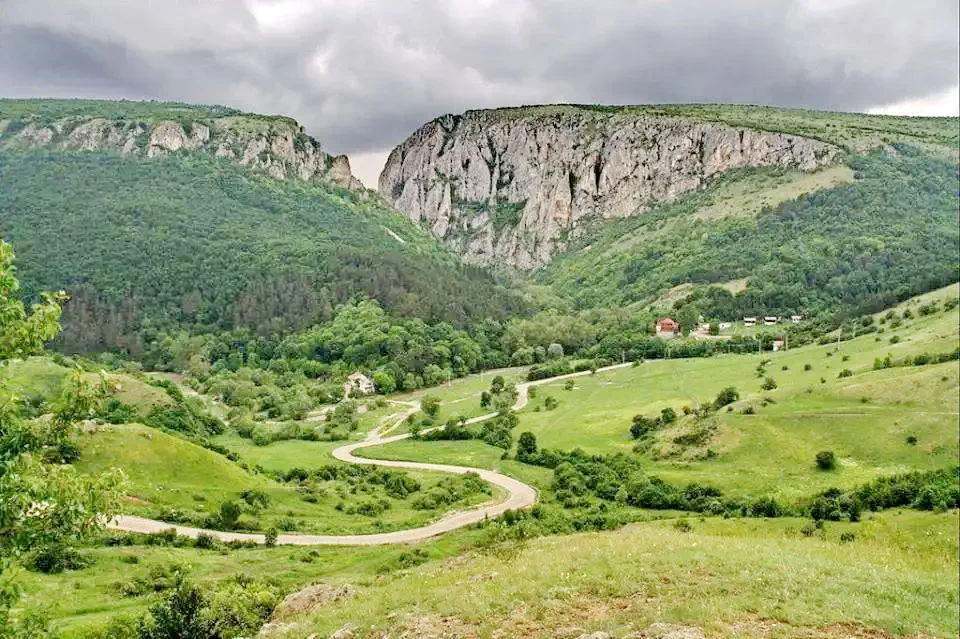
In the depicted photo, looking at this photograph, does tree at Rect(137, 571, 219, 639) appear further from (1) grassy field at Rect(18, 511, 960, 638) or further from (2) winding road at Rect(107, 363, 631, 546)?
(2) winding road at Rect(107, 363, 631, 546)

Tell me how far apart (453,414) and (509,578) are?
98326 millimetres

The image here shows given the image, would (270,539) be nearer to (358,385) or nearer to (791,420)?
(791,420)

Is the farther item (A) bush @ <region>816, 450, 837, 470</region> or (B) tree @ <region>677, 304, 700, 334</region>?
(B) tree @ <region>677, 304, 700, 334</region>

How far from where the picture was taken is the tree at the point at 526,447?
9562 cm

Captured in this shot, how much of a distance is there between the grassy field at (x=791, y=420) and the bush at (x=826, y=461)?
87cm

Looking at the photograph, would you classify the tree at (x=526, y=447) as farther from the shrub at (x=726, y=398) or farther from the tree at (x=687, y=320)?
the tree at (x=687, y=320)

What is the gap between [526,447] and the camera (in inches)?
3846

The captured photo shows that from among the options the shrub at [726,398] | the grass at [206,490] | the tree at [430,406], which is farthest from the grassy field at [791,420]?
the grass at [206,490]

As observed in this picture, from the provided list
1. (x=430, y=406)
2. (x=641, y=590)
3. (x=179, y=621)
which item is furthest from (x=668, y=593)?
(x=430, y=406)

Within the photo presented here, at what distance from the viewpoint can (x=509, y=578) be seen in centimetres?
2728

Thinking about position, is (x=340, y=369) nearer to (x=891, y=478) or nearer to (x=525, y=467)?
(x=525, y=467)

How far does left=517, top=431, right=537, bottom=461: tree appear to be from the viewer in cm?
9562

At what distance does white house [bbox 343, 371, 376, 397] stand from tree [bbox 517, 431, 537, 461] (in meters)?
61.0

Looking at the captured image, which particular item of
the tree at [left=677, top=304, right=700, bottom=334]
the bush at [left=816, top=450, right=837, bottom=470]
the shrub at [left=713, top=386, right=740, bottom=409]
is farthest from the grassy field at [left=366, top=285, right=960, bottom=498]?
the tree at [left=677, top=304, right=700, bottom=334]
